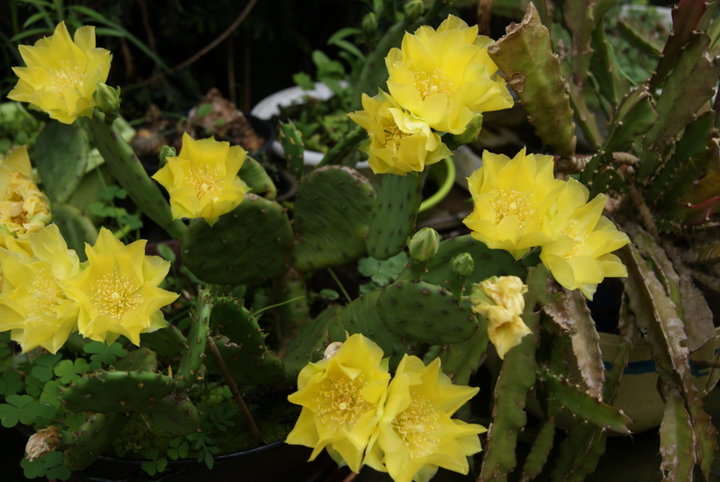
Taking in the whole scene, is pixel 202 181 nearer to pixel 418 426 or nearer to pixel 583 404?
pixel 418 426

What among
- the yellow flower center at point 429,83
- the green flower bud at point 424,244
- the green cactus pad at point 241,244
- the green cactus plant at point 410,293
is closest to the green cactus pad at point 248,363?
the green cactus plant at point 410,293

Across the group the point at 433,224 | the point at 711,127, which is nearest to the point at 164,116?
the point at 433,224

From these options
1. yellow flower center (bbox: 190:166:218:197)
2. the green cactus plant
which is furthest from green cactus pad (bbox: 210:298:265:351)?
yellow flower center (bbox: 190:166:218:197)

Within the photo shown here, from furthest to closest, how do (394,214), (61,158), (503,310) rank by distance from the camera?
(61,158) → (394,214) → (503,310)

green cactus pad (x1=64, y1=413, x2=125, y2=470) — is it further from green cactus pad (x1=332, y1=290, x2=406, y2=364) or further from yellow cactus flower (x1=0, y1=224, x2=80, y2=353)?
green cactus pad (x1=332, y1=290, x2=406, y2=364)

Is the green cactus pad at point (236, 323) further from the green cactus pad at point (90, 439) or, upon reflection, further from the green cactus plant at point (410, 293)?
the green cactus pad at point (90, 439)

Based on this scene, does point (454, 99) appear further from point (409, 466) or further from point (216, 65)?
point (216, 65)

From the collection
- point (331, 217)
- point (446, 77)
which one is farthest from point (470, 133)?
point (331, 217)
